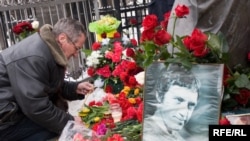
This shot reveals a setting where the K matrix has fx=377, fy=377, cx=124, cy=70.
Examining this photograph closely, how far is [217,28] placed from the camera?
1.67m

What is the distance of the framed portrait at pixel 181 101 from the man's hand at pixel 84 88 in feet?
3.93

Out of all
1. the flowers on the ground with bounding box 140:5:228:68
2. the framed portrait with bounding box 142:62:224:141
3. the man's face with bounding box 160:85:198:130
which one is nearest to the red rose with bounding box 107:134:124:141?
the framed portrait with bounding box 142:62:224:141

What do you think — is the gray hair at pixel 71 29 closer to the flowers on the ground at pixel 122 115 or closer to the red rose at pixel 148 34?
the flowers on the ground at pixel 122 115

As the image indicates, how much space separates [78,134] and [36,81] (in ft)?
2.21

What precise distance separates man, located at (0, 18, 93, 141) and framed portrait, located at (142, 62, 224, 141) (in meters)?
0.85

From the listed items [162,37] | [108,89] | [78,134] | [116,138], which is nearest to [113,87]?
[108,89]

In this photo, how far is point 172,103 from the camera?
4.85 feet

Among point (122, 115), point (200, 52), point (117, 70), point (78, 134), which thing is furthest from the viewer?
point (117, 70)

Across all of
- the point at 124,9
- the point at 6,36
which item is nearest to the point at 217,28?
the point at 124,9

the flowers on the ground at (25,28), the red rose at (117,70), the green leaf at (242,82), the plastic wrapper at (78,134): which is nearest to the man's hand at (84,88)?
the red rose at (117,70)

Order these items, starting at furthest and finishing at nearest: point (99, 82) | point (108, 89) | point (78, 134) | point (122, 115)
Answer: point (99, 82) → point (108, 89) → point (122, 115) → point (78, 134)

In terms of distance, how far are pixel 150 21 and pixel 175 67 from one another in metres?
0.24

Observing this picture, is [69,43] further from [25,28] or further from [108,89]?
[25,28]

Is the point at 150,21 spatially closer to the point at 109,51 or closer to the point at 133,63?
the point at 133,63
